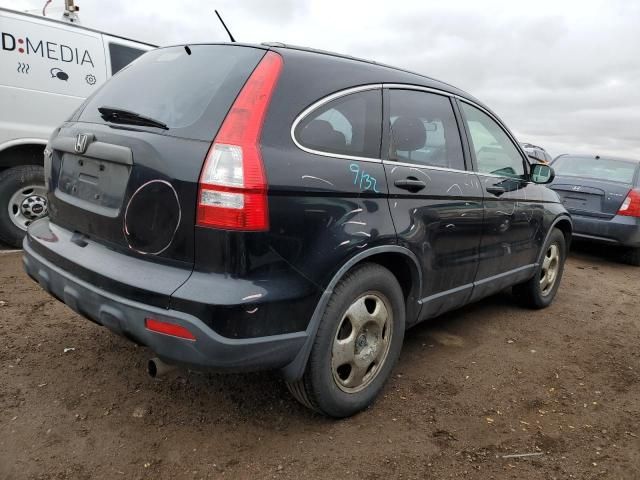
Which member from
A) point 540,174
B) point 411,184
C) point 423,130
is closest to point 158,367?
point 411,184

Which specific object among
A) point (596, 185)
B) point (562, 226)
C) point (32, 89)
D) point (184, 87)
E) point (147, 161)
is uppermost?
point (32, 89)

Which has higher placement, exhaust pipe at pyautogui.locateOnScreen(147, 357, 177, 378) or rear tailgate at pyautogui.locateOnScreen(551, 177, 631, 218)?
rear tailgate at pyautogui.locateOnScreen(551, 177, 631, 218)

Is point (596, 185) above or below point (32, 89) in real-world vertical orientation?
below

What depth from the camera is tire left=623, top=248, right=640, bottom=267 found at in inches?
284

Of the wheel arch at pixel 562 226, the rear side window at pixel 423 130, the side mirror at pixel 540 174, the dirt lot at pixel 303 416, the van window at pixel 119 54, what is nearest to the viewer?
the dirt lot at pixel 303 416

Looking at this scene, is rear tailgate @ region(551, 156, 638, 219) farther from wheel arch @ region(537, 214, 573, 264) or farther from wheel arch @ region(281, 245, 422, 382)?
wheel arch @ region(281, 245, 422, 382)

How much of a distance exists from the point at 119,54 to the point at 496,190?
4220 mm

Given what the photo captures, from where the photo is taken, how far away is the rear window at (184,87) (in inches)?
83.2

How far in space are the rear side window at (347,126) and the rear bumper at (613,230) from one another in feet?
18.5

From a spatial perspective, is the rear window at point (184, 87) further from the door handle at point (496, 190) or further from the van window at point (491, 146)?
the door handle at point (496, 190)

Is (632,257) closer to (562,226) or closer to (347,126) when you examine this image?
(562,226)

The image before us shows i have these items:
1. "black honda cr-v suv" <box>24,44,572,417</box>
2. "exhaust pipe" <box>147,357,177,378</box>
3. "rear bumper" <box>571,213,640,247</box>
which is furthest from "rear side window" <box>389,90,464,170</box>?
"rear bumper" <box>571,213,640,247</box>

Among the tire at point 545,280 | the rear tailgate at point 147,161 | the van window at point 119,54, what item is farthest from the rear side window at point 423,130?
the van window at point 119,54

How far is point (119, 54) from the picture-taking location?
5484 mm
